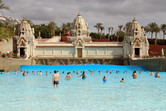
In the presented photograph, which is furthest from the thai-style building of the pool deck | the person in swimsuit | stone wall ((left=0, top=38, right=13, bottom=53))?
the person in swimsuit

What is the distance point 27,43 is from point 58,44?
7.96 m

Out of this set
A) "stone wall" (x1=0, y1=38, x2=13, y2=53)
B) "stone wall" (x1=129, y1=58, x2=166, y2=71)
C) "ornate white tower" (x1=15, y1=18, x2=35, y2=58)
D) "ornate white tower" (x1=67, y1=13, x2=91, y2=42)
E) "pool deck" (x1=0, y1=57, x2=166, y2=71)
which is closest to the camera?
"stone wall" (x1=129, y1=58, x2=166, y2=71)

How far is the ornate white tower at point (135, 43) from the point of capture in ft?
241

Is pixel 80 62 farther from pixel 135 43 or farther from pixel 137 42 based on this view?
pixel 137 42

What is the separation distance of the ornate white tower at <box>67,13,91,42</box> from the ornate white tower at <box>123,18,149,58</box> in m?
12.4

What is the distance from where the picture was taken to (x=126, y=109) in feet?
61.0

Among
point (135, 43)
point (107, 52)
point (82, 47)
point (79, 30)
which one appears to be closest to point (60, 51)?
point (82, 47)

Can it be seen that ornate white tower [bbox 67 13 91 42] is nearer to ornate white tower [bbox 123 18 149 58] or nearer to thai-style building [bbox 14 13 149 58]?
thai-style building [bbox 14 13 149 58]

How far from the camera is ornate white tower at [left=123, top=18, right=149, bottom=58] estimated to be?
241ft

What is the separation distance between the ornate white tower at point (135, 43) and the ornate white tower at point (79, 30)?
40.6 feet

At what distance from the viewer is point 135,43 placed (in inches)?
2906

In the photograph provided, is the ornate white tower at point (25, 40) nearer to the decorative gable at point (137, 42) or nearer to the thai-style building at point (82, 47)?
the thai-style building at point (82, 47)

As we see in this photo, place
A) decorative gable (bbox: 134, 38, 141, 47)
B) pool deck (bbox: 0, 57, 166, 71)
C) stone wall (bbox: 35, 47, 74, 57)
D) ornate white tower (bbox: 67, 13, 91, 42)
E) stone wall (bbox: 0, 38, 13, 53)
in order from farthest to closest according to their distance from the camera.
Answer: ornate white tower (bbox: 67, 13, 91, 42)
stone wall (bbox: 35, 47, 74, 57)
decorative gable (bbox: 134, 38, 141, 47)
stone wall (bbox: 0, 38, 13, 53)
pool deck (bbox: 0, 57, 166, 71)

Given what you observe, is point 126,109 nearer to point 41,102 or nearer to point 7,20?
point 41,102
